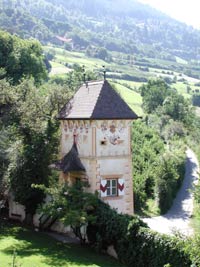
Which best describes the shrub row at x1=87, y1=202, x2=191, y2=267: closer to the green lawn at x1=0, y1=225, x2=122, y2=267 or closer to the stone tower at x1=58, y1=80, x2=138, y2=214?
the green lawn at x1=0, y1=225, x2=122, y2=267

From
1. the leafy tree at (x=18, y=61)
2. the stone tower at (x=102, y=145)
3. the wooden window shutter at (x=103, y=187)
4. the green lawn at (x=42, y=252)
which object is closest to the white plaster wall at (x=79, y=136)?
the stone tower at (x=102, y=145)

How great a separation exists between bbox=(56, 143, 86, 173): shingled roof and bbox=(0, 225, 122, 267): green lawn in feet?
14.7

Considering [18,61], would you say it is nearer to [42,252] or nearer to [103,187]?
[103,187]

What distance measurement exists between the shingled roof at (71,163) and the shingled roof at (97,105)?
91.5 inches

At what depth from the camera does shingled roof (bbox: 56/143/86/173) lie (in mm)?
33438

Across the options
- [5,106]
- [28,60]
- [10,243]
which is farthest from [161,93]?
[10,243]

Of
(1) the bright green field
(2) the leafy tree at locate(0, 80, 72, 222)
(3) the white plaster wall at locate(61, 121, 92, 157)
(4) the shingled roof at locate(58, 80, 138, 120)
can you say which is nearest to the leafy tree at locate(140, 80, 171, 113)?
(1) the bright green field

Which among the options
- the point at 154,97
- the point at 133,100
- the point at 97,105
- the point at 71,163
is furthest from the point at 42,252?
the point at 133,100

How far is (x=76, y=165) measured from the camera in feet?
111

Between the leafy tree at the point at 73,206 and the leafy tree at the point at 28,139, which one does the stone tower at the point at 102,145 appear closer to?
the leafy tree at the point at 28,139

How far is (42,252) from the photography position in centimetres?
2839

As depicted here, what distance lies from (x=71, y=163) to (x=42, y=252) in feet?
23.6

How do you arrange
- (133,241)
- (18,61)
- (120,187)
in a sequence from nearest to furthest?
(133,241) < (120,187) < (18,61)

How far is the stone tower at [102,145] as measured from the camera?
33125mm
